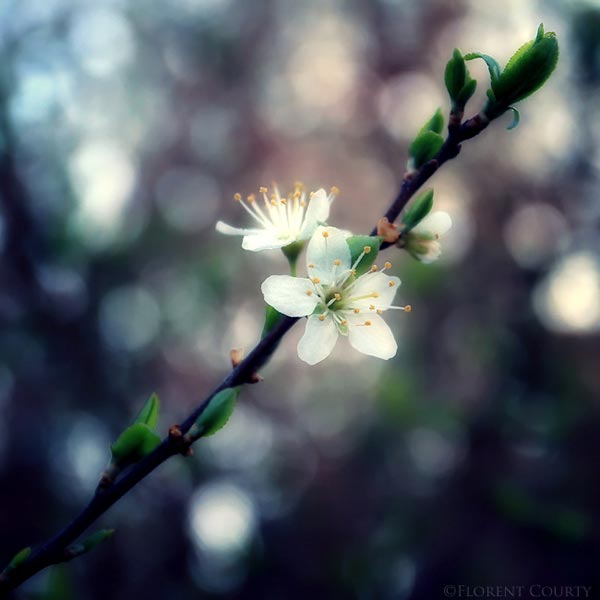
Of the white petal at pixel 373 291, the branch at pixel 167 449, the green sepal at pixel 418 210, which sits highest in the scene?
the white petal at pixel 373 291

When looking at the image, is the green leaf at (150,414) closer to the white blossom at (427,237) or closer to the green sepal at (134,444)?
the green sepal at (134,444)

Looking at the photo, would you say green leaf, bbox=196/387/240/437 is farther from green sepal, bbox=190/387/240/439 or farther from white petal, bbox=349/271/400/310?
white petal, bbox=349/271/400/310

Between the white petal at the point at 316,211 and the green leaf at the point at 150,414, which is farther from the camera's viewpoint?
the white petal at the point at 316,211

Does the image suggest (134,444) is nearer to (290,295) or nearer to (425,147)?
(290,295)

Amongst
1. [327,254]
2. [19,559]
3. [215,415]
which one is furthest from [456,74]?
[19,559]

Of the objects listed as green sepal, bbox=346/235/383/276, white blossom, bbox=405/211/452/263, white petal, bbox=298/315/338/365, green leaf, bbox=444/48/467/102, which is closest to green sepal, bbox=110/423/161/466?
white petal, bbox=298/315/338/365

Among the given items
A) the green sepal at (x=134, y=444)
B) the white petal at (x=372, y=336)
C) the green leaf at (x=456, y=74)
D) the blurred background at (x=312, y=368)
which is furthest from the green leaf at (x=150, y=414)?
the blurred background at (x=312, y=368)

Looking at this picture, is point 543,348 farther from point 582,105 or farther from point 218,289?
point 218,289

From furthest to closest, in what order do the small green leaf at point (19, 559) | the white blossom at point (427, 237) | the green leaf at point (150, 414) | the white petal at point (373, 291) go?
the white petal at point (373, 291) → the white blossom at point (427, 237) → the green leaf at point (150, 414) → the small green leaf at point (19, 559)

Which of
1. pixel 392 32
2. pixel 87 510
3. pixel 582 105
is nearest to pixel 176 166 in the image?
pixel 392 32
